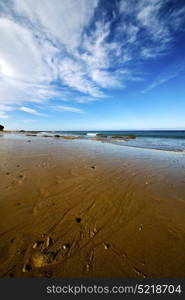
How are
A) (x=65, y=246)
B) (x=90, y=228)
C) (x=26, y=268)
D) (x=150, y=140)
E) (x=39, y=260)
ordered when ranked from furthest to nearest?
(x=150, y=140) → (x=90, y=228) → (x=65, y=246) → (x=39, y=260) → (x=26, y=268)

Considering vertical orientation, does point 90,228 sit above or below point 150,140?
above

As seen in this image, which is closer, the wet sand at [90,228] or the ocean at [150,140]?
the wet sand at [90,228]

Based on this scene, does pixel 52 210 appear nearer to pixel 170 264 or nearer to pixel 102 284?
pixel 102 284

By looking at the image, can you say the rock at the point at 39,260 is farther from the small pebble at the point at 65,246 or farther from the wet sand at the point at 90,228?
the small pebble at the point at 65,246

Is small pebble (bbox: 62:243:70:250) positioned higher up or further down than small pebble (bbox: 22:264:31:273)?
further down

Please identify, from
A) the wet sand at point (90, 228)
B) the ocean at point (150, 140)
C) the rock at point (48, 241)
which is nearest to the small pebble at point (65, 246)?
the wet sand at point (90, 228)

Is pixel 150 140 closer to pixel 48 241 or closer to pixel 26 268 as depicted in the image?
pixel 48 241

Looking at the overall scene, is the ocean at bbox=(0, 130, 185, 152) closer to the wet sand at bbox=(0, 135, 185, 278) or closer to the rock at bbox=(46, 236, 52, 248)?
the wet sand at bbox=(0, 135, 185, 278)

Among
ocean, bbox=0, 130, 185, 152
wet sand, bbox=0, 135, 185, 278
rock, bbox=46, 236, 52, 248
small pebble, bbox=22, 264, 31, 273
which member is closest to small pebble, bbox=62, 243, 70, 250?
wet sand, bbox=0, 135, 185, 278

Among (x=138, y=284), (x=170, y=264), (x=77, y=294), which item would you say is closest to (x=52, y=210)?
(x=77, y=294)

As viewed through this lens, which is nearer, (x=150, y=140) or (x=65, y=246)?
(x=65, y=246)

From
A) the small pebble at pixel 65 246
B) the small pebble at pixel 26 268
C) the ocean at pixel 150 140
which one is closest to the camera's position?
the small pebble at pixel 26 268

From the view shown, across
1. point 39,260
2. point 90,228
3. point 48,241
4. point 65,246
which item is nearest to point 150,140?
point 90,228

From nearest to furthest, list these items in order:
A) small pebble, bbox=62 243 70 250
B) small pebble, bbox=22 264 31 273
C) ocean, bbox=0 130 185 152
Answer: small pebble, bbox=22 264 31 273 → small pebble, bbox=62 243 70 250 → ocean, bbox=0 130 185 152
